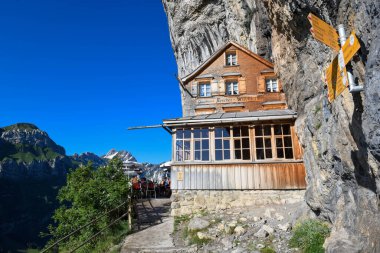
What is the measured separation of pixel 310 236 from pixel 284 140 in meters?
6.49

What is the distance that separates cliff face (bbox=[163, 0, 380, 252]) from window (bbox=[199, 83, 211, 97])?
16.9 feet

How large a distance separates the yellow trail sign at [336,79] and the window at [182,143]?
351 inches

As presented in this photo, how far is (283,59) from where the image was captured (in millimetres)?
15875

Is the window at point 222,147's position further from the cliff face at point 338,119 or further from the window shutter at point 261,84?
the window shutter at point 261,84

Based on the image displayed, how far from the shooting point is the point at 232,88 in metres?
19.5

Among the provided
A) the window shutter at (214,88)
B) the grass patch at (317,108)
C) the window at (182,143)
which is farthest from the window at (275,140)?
the window shutter at (214,88)

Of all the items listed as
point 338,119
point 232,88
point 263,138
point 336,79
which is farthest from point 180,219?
point 232,88

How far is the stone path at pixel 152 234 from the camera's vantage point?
997 cm

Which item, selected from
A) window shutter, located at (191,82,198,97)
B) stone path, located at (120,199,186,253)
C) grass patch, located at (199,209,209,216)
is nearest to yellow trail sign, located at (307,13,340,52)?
stone path, located at (120,199,186,253)

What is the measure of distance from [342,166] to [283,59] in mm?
9610

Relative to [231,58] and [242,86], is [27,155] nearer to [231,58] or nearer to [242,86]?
[231,58]

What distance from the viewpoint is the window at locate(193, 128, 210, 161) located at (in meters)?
14.2

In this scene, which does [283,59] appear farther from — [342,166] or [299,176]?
[342,166]

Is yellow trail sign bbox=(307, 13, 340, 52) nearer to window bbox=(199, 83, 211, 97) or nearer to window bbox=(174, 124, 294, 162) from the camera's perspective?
window bbox=(174, 124, 294, 162)
